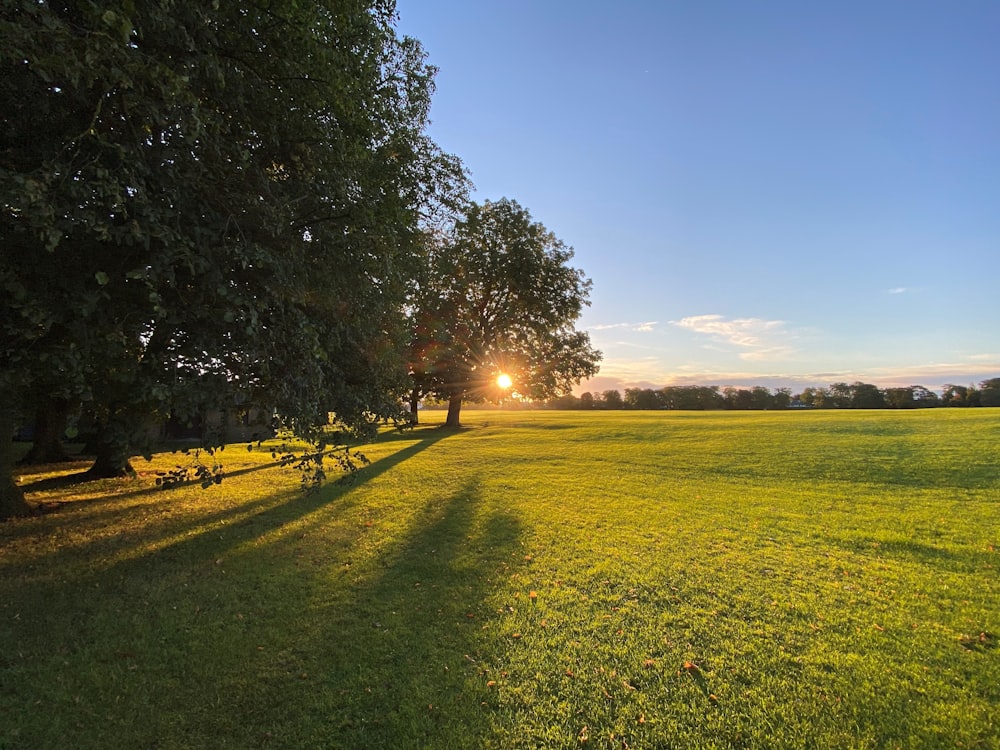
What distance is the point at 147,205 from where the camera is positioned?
12.6 ft

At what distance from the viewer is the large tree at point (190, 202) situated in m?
3.62

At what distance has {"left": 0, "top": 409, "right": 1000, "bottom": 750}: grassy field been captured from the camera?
12.6 feet

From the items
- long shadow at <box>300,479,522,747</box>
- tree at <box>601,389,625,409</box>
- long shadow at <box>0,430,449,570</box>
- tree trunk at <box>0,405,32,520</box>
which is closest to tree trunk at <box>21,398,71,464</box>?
long shadow at <box>0,430,449,570</box>

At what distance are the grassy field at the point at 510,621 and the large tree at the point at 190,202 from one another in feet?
7.34

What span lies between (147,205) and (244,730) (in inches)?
171

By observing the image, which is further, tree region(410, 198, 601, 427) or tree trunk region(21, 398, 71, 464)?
tree region(410, 198, 601, 427)

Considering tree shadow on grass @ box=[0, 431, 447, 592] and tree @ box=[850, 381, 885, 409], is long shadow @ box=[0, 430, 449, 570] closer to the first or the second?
tree shadow on grass @ box=[0, 431, 447, 592]

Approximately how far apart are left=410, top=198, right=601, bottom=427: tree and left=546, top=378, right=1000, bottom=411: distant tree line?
10.1 m

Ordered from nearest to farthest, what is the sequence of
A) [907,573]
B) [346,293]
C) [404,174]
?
1. [346,293]
2. [907,573]
3. [404,174]

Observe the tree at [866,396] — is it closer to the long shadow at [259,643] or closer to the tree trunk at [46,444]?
the long shadow at [259,643]

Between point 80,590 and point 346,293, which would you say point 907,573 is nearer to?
point 346,293

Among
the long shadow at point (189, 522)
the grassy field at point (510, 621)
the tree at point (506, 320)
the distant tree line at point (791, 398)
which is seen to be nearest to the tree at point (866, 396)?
the distant tree line at point (791, 398)

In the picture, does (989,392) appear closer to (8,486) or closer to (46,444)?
(8,486)

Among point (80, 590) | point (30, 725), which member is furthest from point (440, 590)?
point (80, 590)
